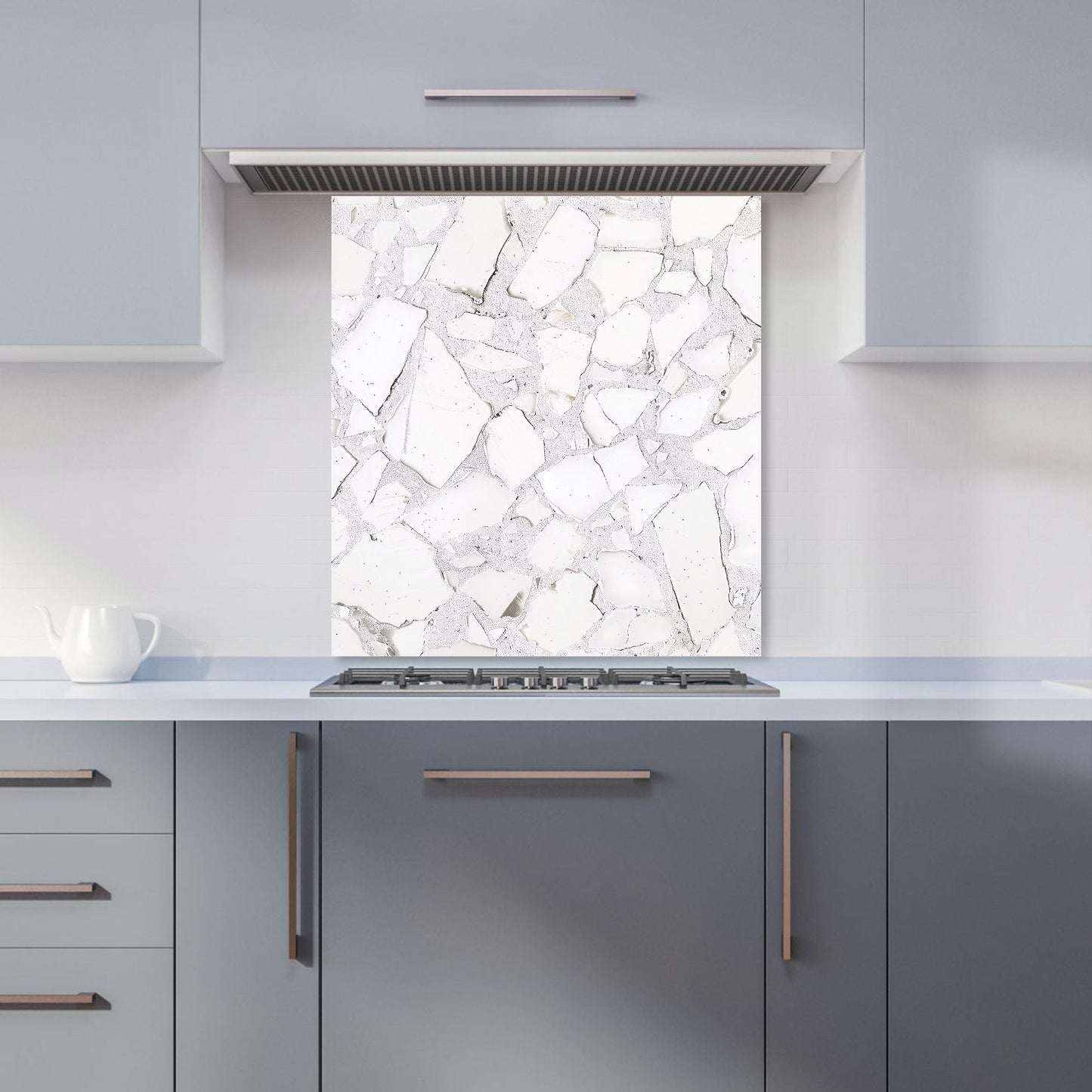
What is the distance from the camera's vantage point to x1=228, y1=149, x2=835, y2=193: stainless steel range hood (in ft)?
7.14

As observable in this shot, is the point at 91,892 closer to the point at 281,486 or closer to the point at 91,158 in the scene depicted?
the point at 281,486

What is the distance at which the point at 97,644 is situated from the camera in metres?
2.31

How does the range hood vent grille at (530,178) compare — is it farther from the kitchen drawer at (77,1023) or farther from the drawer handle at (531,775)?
the kitchen drawer at (77,1023)

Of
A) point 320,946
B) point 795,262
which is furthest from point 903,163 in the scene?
point 320,946

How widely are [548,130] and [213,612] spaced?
1.36m

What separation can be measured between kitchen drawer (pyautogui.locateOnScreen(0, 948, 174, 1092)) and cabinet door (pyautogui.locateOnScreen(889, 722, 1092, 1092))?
57.1 inches

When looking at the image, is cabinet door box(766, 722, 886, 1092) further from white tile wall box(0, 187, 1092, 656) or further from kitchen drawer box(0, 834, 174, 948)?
kitchen drawer box(0, 834, 174, 948)

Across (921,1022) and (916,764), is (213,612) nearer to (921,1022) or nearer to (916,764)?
(916,764)

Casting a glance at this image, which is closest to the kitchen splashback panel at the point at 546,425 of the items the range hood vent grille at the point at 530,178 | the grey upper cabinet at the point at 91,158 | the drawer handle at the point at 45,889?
the range hood vent grille at the point at 530,178

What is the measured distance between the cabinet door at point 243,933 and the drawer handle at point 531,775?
11.3 inches

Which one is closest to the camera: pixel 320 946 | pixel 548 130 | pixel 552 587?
pixel 320 946

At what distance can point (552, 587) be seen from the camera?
2.45 m

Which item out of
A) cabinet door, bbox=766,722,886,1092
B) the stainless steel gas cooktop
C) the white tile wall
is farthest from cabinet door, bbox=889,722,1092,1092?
the white tile wall

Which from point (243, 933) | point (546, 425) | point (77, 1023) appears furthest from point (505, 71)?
point (77, 1023)
